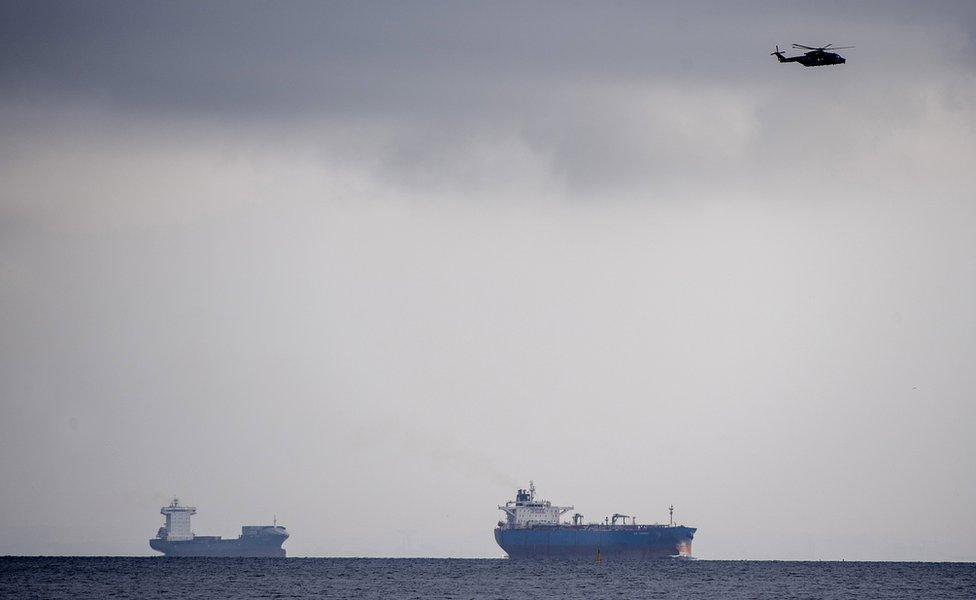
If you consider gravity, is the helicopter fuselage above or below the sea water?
above

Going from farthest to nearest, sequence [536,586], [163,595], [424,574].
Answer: [424,574], [536,586], [163,595]

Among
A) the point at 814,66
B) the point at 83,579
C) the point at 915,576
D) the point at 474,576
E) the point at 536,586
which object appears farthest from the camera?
the point at 915,576

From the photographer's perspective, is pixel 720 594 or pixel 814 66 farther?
pixel 720 594

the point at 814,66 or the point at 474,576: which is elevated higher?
the point at 814,66

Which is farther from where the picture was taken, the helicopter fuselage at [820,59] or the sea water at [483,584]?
the sea water at [483,584]

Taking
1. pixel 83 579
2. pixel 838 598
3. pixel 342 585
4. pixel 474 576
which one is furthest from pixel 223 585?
pixel 838 598

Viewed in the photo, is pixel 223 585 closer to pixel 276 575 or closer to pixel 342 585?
pixel 342 585

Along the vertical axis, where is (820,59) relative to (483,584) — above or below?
above

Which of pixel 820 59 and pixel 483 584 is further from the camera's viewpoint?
pixel 483 584

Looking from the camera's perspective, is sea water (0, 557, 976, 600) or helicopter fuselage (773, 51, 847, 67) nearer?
helicopter fuselage (773, 51, 847, 67)

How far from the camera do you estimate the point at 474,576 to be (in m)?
160

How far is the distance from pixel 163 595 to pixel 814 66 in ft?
221

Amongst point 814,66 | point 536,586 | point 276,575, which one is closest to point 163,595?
point 536,586

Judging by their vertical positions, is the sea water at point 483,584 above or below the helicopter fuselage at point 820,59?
below
